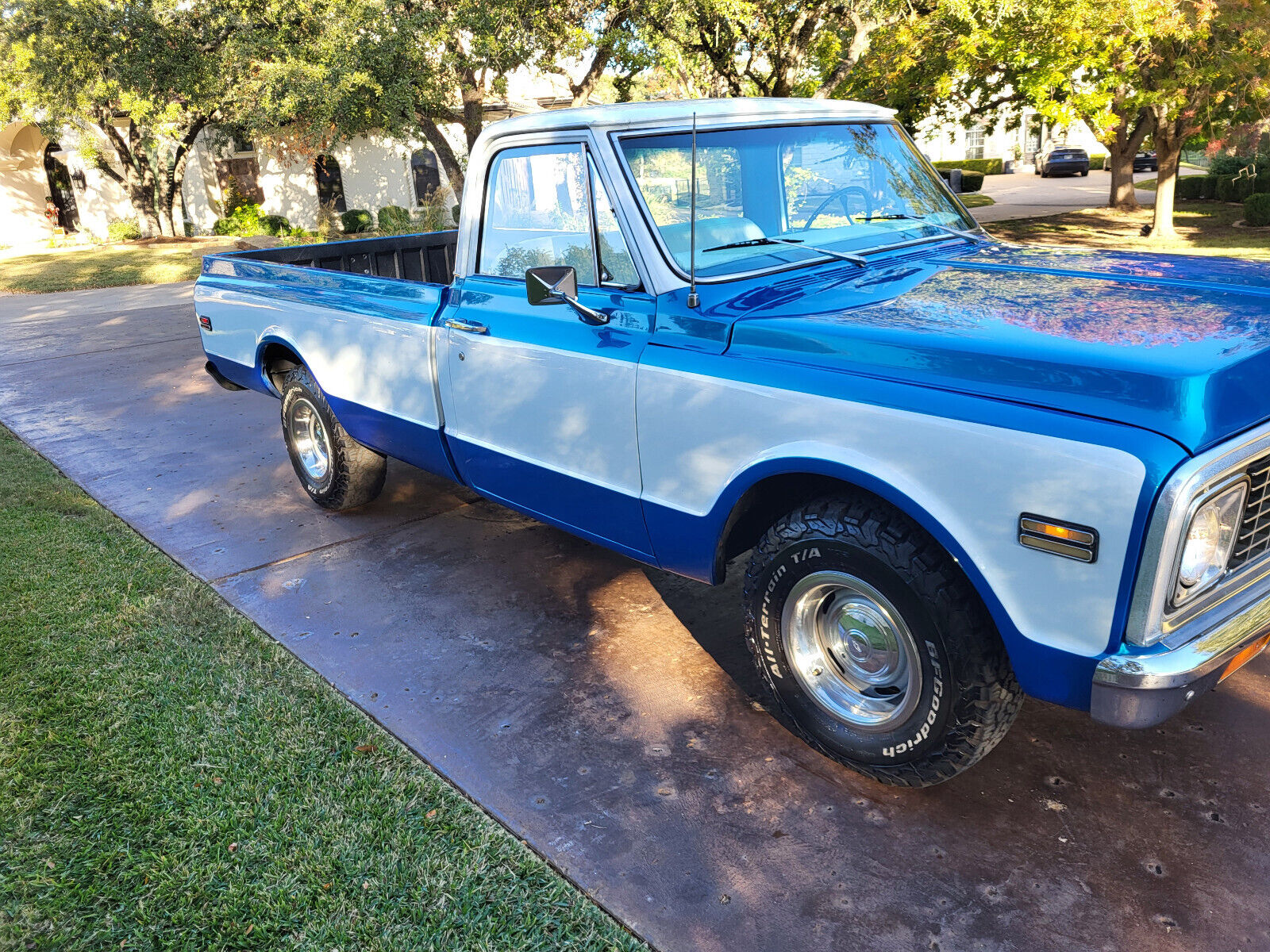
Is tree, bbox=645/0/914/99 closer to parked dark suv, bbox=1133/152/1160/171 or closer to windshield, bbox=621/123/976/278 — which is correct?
windshield, bbox=621/123/976/278

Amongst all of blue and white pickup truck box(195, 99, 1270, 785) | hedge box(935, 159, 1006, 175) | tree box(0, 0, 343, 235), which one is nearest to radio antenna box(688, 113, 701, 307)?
blue and white pickup truck box(195, 99, 1270, 785)

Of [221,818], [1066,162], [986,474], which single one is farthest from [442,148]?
[1066,162]

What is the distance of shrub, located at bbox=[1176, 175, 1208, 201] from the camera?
92.0 feet

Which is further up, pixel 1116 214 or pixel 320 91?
pixel 320 91

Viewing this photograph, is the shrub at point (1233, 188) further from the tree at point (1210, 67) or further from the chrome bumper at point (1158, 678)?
the chrome bumper at point (1158, 678)

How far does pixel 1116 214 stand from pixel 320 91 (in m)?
17.8

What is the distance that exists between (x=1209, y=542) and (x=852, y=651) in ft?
3.56

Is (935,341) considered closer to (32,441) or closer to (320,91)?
(32,441)

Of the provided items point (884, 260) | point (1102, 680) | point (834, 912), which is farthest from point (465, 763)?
point (884, 260)

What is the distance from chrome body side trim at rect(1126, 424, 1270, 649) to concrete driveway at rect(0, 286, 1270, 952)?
756mm

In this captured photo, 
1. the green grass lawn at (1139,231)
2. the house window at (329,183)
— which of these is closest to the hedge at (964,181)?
the green grass lawn at (1139,231)

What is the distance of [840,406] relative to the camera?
8.93 ft

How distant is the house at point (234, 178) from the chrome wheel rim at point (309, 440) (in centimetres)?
2357

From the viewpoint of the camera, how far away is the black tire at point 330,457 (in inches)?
208
